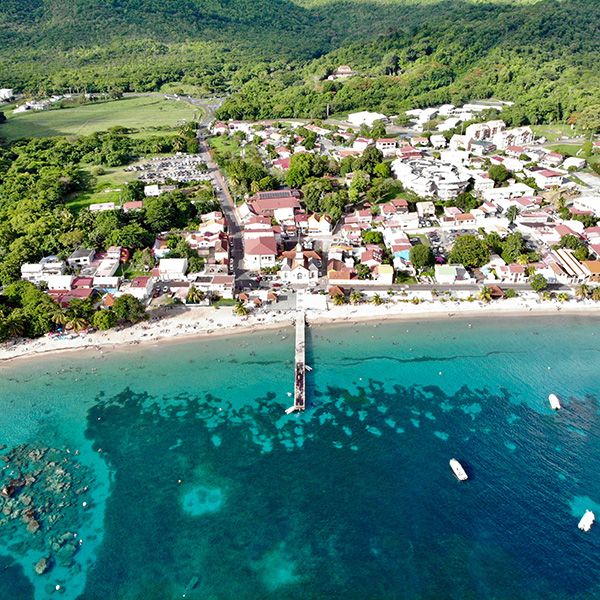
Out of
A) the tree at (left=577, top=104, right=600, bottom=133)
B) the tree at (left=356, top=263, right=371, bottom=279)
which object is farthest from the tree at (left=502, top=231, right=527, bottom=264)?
the tree at (left=577, top=104, right=600, bottom=133)

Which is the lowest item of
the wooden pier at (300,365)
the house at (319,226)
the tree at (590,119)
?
the wooden pier at (300,365)

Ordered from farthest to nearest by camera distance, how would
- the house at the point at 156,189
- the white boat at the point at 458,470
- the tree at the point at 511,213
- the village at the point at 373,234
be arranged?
1. the house at the point at 156,189
2. the tree at the point at 511,213
3. the village at the point at 373,234
4. the white boat at the point at 458,470

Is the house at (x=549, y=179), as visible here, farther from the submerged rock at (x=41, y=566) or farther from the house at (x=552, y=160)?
the submerged rock at (x=41, y=566)

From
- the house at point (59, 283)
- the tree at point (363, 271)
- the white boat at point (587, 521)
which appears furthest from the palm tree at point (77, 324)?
the white boat at point (587, 521)

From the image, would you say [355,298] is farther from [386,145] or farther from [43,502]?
[386,145]

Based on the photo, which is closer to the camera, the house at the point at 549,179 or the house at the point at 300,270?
the house at the point at 300,270

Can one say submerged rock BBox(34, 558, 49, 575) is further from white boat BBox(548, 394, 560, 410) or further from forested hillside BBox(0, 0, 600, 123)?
forested hillside BBox(0, 0, 600, 123)

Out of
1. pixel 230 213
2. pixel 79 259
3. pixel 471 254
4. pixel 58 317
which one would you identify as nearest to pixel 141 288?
pixel 58 317
